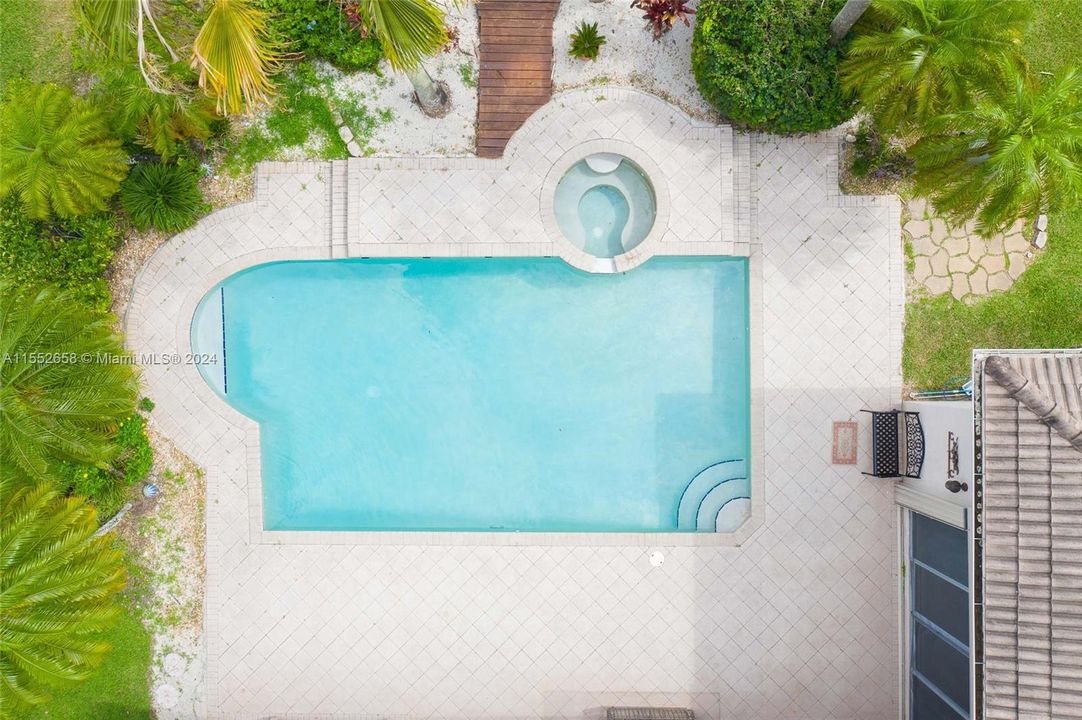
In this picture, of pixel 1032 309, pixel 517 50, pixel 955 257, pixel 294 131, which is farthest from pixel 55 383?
pixel 1032 309

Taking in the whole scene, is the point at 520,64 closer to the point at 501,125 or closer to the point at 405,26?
the point at 501,125

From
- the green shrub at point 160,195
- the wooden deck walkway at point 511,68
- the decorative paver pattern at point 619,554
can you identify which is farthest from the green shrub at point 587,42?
the green shrub at point 160,195

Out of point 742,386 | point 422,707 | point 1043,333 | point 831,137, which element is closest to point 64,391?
point 422,707

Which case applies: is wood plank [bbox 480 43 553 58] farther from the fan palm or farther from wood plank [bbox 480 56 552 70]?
the fan palm

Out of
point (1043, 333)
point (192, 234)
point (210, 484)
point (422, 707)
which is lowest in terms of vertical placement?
point (422, 707)

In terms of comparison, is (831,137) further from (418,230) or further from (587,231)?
(418,230)
